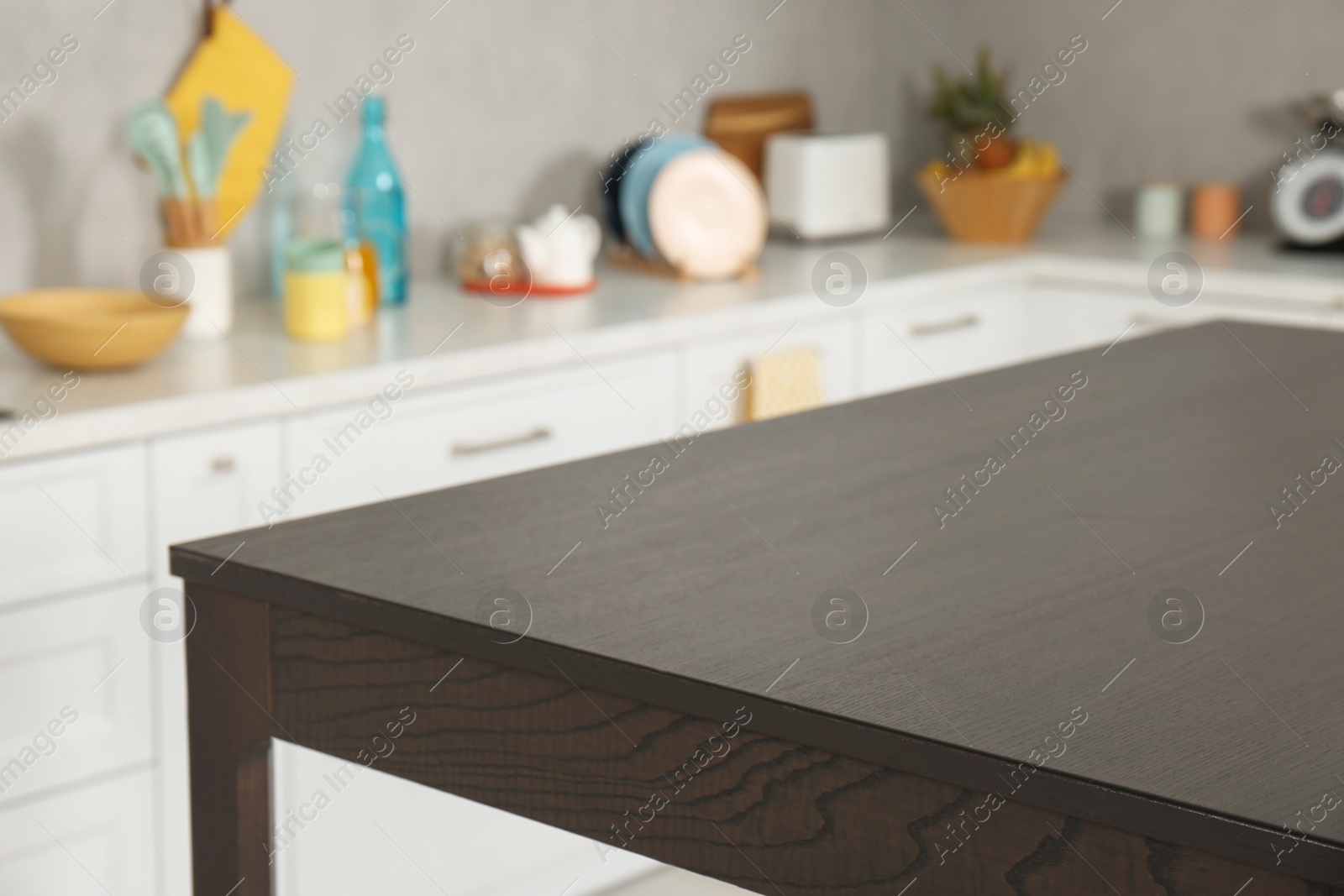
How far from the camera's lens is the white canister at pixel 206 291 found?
215 cm

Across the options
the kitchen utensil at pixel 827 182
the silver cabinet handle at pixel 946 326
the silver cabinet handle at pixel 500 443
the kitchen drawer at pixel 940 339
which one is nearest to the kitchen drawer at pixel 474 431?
the silver cabinet handle at pixel 500 443

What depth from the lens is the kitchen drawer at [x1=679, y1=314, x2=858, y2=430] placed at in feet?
7.93

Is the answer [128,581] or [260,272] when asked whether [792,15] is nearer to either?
[260,272]

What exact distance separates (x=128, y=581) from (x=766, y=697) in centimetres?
127

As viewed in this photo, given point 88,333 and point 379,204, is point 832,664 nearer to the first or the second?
point 88,333

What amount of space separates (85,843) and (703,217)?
5.04 ft

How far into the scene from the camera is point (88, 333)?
1.84m

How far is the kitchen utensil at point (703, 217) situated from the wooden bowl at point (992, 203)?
0.62 m

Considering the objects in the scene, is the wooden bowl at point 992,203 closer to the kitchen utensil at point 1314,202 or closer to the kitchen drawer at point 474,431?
the kitchen utensil at point 1314,202

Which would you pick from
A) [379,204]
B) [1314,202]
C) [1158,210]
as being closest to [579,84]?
[379,204]

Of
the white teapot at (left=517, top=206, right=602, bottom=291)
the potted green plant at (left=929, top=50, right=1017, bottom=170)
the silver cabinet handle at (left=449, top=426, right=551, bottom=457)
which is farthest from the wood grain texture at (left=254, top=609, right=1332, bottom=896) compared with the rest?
the potted green plant at (left=929, top=50, right=1017, bottom=170)

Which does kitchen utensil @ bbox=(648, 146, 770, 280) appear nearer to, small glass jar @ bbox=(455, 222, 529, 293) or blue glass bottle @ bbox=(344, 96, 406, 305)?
small glass jar @ bbox=(455, 222, 529, 293)

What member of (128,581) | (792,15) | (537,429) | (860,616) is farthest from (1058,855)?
(792,15)

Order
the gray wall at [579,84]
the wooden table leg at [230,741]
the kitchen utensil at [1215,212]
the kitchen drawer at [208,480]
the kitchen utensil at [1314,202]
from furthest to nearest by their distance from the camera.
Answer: the kitchen utensil at [1215,212], the kitchen utensil at [1314,202], the gray wall at [579,84], the kitchen drawer at [208,480], the wooden table leg at [230,741]
